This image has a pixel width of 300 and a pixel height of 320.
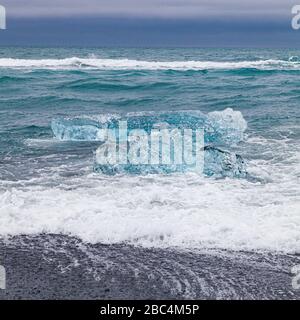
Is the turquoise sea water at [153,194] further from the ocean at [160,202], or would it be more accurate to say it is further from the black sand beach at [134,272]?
the black sand beach at [134,272]

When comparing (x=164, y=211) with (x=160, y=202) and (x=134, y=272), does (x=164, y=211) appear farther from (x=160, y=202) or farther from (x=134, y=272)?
(x=134, y=272)

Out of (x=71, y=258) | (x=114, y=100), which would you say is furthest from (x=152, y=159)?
(x=114, y=100)

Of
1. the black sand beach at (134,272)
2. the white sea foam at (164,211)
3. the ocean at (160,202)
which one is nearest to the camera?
the black sand beach at (134,272)

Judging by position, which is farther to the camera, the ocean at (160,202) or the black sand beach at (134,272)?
the ocean at (160,202)

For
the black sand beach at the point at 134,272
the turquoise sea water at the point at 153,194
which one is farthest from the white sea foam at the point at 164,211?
the black sand beach at the point at 134,272

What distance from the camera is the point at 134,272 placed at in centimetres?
452

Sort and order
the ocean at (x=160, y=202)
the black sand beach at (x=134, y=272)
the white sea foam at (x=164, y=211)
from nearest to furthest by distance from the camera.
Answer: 1. the black sand beach at (x=134, y=272)
2. the ocean at (x=160, y=202)
3. the white sea foam at (x=164, y=211)

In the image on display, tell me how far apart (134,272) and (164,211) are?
4.93ft

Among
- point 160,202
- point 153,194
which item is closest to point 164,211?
point 160,202

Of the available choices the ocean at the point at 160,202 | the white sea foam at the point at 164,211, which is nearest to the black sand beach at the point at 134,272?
the ocean at the point at 160,202

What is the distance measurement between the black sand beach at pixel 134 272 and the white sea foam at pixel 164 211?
0.24 m

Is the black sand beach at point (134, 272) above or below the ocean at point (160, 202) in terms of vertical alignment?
below

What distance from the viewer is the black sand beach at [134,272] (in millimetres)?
4152

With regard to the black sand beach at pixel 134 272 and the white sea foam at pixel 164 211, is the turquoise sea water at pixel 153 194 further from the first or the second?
the black sand beach at pixel 134 272
